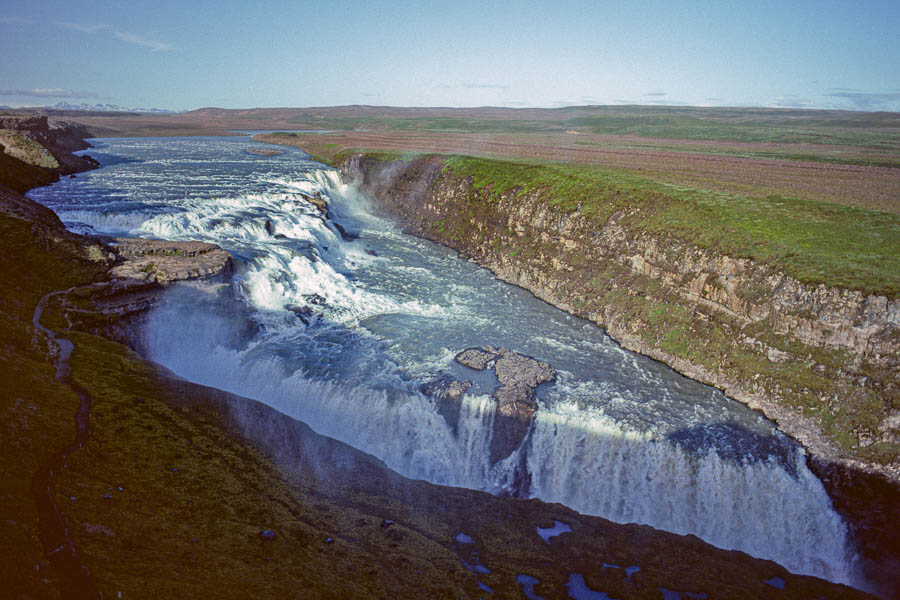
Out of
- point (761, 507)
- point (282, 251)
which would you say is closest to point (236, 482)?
point (761, 507)

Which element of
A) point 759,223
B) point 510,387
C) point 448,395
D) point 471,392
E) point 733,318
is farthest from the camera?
point 759,223

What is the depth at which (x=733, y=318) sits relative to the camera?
76.1ft

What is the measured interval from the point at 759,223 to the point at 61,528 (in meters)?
32.6

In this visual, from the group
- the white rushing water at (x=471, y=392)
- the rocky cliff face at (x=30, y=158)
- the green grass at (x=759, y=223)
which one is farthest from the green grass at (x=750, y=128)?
the rocky cliff face at (x=30, y=158)

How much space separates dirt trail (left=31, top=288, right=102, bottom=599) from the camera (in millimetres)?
7281

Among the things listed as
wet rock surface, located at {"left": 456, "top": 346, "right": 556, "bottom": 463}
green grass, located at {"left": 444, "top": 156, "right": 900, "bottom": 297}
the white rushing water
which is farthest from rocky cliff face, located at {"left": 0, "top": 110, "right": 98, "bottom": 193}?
green grass, located at {"left": 444, "top": 156, "right": 900, "bottom": 297}

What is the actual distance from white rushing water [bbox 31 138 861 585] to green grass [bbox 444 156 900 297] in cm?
757

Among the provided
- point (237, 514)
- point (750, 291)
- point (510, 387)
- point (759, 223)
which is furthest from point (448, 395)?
point (759, 223)

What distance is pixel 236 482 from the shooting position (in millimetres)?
12602

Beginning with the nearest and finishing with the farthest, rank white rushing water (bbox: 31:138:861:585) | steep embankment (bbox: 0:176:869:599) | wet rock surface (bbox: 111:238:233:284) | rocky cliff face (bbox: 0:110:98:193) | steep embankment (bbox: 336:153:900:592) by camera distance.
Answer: steep embankment (bbox: 0:176:869:599) < white rushing water (bbox: 31:138:861:585) < steep embankment (bbox: 336:153:900:592) < wet rock surface (bbox: 111:238:233:284) < rocky cliff face (bbox: 0:110:98:193)

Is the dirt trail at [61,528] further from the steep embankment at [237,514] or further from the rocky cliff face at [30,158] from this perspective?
the rocky cliff face at [30,158]

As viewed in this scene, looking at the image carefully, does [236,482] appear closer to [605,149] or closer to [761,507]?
[761,507]

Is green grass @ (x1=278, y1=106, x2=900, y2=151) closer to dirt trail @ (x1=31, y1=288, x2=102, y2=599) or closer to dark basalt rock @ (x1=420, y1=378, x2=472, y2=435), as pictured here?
dark basalt rock @ (x1=420, y1=378, x2=472, y2=435)

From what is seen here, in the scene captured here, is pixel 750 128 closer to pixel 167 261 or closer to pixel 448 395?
pixel 448 395
